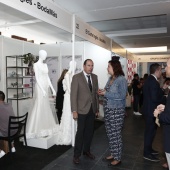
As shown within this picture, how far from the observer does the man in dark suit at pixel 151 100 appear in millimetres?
3160

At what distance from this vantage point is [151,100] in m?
3.21

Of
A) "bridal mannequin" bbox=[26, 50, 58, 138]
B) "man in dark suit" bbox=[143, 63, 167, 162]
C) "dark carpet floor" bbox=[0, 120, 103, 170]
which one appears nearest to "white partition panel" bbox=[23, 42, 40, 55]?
"bridal mannequin" bbox=[26, 50, 58, 138]

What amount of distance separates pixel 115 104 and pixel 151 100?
0.62 m

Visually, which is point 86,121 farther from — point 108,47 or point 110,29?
point 110,29

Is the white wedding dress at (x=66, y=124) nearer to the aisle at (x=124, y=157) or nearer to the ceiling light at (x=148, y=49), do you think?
the aisle at (x=124, y=157)

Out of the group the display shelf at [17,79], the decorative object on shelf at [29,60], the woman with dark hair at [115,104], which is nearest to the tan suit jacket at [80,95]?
the woman with dark hair at [115,104]

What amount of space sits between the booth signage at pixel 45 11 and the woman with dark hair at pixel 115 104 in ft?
3.61

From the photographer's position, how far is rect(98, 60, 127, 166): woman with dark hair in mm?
2988

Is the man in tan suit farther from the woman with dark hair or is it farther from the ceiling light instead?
the ceiling light

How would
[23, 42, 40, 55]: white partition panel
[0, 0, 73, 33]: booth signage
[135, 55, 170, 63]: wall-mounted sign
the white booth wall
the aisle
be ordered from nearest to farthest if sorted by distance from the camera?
[0, 0, 73, 33]: booth signage < the aisle < the white booth wall < [23, 42, 40, 55]: white partition panel < [135, 55, 170, 63]: wall-mounted sign

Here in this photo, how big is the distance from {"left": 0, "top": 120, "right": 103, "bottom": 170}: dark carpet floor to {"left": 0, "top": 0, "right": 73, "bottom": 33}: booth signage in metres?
2.15

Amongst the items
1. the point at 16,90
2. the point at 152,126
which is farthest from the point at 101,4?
the point at 16,90

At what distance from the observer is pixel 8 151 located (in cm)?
363

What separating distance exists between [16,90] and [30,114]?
8.30 feet
